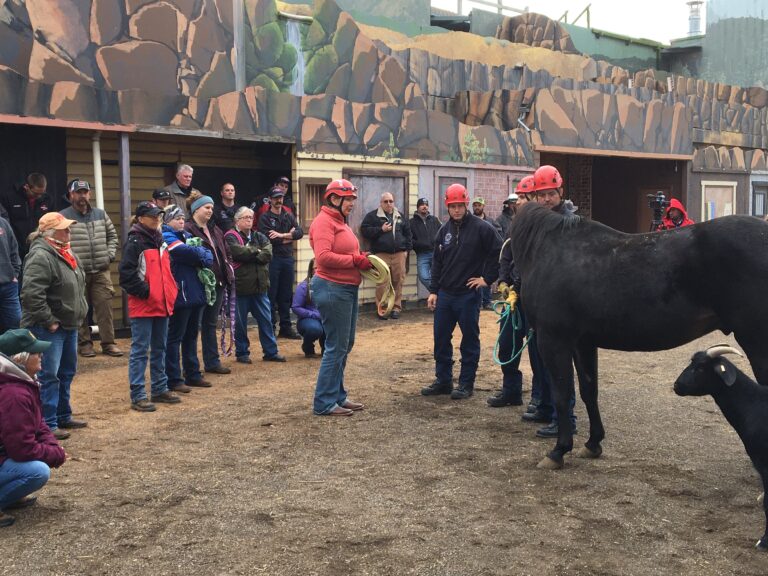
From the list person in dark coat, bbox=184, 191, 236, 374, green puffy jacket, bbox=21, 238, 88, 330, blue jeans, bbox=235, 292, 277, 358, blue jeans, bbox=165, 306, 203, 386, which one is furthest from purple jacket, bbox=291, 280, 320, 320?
green puffy jacket, bbox=21, 238, 88, 330

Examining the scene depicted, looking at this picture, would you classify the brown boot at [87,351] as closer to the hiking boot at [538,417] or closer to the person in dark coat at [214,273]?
the person in dark coat at [214,273]

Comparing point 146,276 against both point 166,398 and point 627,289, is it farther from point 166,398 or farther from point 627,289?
point 627,289

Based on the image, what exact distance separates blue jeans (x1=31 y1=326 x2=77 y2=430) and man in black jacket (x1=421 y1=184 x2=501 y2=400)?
10.1 ft

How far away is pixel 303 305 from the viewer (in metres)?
8.77

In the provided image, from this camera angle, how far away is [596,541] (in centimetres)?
397

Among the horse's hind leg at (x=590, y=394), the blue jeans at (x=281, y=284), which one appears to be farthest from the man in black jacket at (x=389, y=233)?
the horse's hind leg at (x=590, y=394)

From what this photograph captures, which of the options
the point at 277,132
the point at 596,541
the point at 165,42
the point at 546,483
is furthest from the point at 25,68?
the point at 596,541

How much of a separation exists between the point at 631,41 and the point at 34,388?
2418 cm

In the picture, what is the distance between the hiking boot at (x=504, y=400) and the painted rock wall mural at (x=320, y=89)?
19.0 ft

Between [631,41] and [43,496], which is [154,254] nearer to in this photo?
[43,496]

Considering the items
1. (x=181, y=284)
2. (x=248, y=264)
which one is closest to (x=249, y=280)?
(x=248, y=264)

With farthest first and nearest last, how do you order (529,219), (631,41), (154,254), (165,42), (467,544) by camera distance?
(631,41)
(165,42)
(154,254)
(529,219)
(467,544)

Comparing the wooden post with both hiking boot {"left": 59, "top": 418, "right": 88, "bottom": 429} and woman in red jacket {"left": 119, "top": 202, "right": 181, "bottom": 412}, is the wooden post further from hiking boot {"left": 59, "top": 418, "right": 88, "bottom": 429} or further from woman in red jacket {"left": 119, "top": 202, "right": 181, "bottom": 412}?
hiking boot {"left": 59, "top": 418, "right": 88, "bottom": 429}

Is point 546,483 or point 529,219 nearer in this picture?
point 546,483
